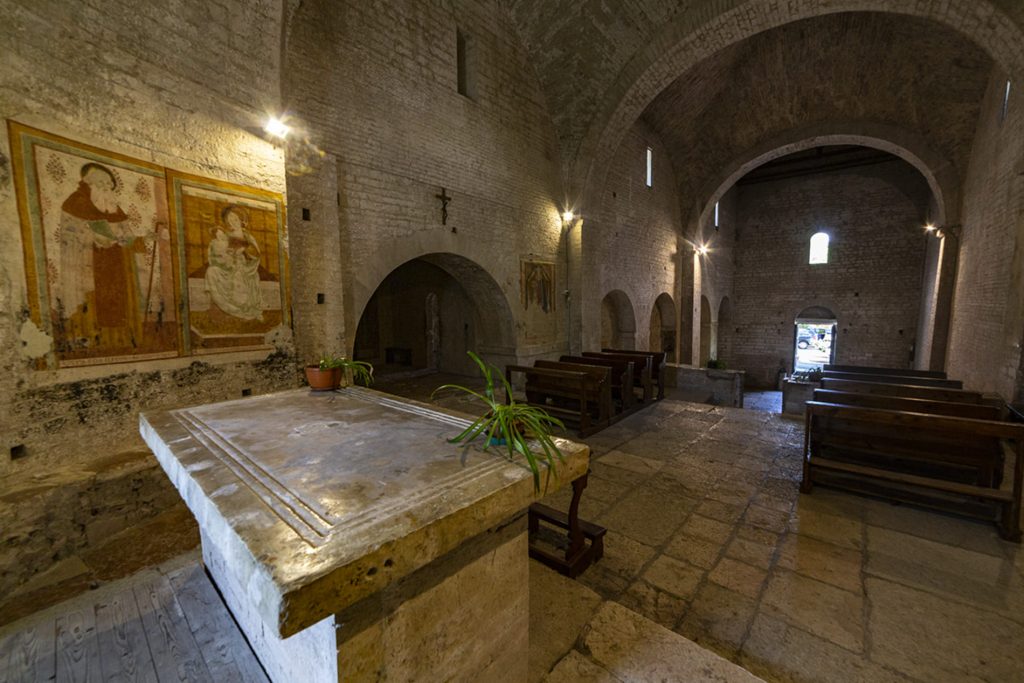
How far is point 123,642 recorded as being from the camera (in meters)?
1.94

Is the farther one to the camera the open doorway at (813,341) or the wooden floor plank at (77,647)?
the open doorway at (813,341)

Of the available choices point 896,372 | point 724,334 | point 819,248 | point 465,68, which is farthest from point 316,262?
point 819,248

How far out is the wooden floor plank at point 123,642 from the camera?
70.2 inches

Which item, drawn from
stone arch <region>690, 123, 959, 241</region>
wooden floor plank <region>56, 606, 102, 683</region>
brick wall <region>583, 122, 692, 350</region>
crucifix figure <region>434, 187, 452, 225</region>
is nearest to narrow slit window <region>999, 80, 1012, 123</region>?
stone arch <region>690, 123, 959, 241</region>

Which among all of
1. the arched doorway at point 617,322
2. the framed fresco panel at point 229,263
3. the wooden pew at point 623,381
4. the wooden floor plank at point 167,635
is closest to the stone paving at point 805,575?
the wooden floor plank at point 167,635

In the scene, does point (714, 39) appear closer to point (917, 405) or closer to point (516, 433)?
point (917, 405)

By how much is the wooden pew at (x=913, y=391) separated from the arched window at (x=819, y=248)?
40.9 feet

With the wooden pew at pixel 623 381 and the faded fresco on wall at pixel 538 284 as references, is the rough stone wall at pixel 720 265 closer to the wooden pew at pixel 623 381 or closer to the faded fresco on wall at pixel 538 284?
the faded fresco on wall at pixel 538 284

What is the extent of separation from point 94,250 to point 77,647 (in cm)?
283

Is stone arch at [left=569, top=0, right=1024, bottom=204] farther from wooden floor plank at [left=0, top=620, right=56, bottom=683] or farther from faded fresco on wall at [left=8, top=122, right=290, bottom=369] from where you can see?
wooden floor plank at [left=0, top=620, right=56, bottom=683]

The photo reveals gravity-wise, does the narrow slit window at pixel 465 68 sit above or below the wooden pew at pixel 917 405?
above

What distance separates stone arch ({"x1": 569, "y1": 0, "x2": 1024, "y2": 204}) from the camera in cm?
512

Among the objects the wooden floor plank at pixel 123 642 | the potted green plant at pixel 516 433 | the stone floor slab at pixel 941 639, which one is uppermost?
the potted green plant at pixel 516 433

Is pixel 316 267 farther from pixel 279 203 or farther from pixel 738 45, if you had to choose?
pixel 738 45
